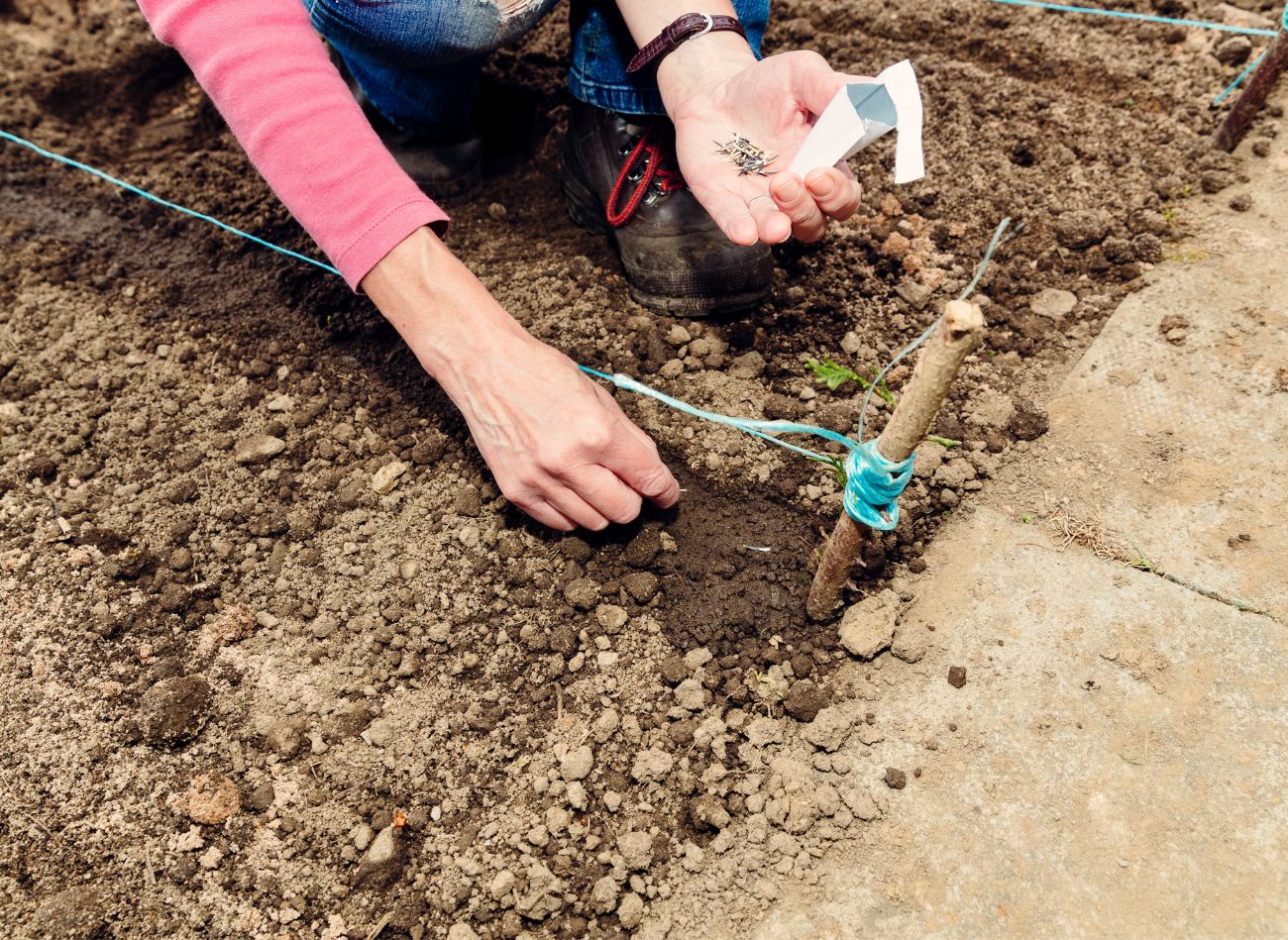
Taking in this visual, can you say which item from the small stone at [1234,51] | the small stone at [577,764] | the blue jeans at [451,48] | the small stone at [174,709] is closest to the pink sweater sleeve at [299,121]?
the blue jeans at [451,48]

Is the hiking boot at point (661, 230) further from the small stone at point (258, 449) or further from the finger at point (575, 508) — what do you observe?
the small stone at point (258, 449)

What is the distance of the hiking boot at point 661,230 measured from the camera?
1.70 metres

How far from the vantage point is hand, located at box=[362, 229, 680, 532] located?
1.30 m

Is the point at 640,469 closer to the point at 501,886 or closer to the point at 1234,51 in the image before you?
the point at 501,886

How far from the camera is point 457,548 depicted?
1497 millimetres

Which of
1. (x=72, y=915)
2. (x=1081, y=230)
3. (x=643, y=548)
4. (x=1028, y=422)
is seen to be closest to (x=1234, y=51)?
(x=1081, y=230)

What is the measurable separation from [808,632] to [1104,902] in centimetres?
53

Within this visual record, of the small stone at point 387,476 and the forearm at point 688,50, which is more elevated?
the forearm at point 688,50

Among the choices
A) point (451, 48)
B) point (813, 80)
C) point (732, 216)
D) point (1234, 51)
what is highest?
point (451, 48)

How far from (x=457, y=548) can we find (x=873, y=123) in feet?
3.13

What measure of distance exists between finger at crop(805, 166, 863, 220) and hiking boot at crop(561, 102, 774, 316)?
323mm

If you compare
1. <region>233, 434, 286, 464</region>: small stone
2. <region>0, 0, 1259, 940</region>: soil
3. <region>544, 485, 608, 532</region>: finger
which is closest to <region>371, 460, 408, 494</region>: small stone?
<region>0, 0, 1259, 940</region>: soil

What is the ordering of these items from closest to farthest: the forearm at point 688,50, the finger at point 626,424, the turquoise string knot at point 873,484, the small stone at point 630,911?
the turquoise string knot at point 873,484
the small stone at point 630,911
the finger at point 626,424
the forearm at point 688,50

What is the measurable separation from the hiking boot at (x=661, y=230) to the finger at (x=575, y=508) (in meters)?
0.59
